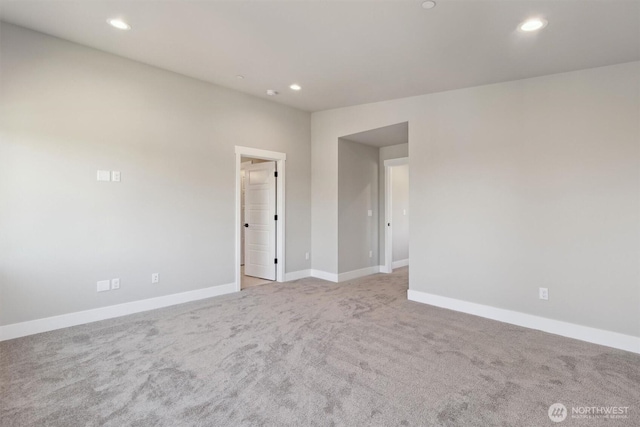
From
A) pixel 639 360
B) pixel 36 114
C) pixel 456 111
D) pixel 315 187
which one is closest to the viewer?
pixel 639 360

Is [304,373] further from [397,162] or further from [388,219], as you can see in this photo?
[397,162]

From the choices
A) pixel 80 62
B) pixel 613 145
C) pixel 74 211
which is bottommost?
pixel 74 211

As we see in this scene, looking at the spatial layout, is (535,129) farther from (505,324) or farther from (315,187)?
(315,187)

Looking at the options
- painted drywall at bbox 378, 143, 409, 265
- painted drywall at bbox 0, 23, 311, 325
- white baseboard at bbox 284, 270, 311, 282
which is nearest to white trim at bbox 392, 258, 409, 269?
painted drywall at bbox 378, 143, 409, 265

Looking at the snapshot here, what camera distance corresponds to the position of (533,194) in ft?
11.7

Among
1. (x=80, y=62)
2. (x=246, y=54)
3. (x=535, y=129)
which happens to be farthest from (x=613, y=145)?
(x=80, y=62)

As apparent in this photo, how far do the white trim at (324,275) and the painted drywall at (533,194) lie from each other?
4.87ft

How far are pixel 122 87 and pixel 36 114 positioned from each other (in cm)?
89

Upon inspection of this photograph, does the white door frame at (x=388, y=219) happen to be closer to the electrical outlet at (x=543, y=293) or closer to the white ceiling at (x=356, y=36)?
the white ceiling at (x=356, y=36)

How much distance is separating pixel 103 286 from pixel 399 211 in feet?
18.4

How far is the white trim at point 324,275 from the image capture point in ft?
18.1

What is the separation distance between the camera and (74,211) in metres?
3.34
